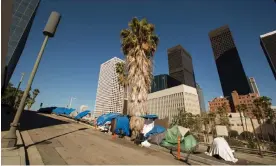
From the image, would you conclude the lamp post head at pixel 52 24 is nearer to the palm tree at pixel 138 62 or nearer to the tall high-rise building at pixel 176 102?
the palm tree at pixel 138 62

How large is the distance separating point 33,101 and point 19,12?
4130 cm

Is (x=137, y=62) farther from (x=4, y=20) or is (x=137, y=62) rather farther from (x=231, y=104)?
(x=231, y=104)

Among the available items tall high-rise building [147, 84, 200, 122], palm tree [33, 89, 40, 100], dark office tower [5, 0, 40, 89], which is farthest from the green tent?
tall high-rise building [147, 84, 200, 122]

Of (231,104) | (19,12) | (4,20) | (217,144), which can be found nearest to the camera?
(4,20)

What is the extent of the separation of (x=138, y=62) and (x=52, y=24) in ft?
27.2

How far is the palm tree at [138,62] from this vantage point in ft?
40.4

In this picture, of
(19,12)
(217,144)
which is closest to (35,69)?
(217,144)

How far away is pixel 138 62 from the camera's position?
13.8 metres

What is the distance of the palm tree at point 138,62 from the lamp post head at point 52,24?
7920 mm

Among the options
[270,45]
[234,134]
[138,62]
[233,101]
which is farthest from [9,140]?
[270,45]

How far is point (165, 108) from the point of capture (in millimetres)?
141750

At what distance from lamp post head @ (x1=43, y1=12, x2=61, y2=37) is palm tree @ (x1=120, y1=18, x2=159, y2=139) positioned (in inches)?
312

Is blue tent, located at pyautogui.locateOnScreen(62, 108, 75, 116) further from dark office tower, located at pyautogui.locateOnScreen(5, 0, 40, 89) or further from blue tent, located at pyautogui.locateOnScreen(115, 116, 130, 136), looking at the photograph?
dark office tower, located at pyautogui.locateOnScreen(5, 0, 40, 89)

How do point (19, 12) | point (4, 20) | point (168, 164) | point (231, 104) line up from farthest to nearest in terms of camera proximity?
point (231, 104), point (19, 12), point (168, 164), point (4, 20)
